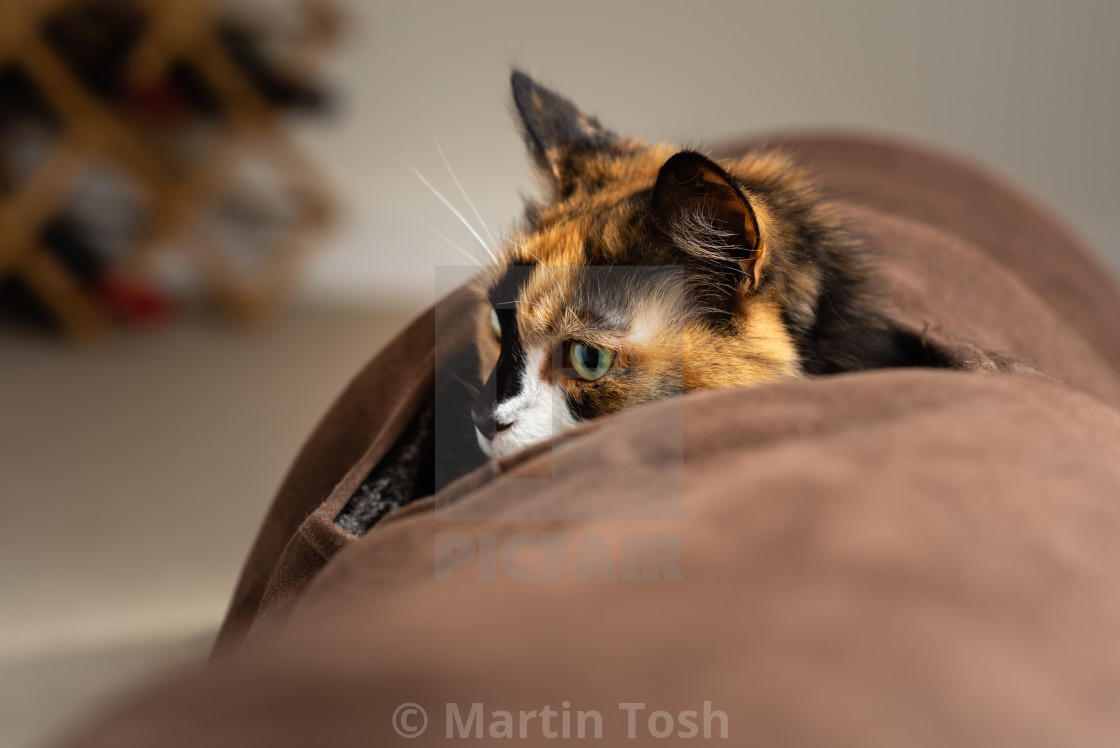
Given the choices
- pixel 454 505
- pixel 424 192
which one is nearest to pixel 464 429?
pixel 454 505

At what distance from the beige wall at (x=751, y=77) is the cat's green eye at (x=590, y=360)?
6.71 ft

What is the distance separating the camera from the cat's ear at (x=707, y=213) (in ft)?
1.95

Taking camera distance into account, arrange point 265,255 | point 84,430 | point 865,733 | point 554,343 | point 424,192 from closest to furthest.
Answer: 1. point 865,733
2. point 554,343
3. point 84,430
4. point 424,192
5. point 265,255

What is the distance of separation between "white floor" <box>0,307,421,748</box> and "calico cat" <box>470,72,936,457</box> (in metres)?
0.81

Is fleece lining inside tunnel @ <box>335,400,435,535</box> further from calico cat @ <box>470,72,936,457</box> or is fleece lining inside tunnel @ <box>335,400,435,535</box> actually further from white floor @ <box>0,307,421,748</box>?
white floor @ <box>0,307,421,748</box>

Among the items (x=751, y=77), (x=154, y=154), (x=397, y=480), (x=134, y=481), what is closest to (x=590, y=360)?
(x=397, y=480)

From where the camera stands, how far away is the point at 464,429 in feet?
2.50

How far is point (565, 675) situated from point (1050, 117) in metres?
3.02

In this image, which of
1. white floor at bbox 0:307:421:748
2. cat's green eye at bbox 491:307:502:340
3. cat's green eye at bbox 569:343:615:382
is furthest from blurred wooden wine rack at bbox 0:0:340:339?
cat's green eye at bbox 569:343:615:382

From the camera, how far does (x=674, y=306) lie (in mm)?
667

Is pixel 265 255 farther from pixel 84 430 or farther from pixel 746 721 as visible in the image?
pixel 746 721

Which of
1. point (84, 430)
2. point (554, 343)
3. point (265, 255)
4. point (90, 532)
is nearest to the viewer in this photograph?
point (554, 343)

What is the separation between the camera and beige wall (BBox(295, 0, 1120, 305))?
8.74 feet

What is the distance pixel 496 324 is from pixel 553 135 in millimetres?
215
